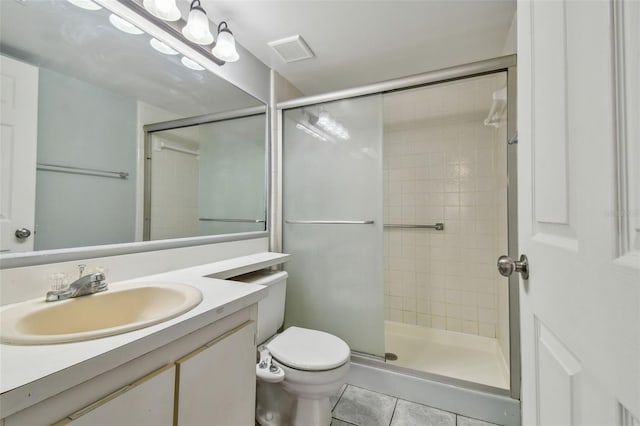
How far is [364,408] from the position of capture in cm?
148

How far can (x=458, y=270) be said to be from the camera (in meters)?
2.30

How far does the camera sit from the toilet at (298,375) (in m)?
1.17

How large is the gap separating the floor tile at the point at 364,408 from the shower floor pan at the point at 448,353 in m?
0.28

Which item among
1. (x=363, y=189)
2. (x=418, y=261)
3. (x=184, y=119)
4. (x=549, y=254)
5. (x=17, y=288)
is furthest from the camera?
(x=418, y=261)

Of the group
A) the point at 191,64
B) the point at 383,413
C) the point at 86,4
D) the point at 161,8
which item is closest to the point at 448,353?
the point at 383,413

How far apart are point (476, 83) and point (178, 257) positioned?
2.52 metres

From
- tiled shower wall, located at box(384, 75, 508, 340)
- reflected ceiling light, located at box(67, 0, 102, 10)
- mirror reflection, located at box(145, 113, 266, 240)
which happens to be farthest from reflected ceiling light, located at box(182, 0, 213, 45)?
tiled shower wall, located at box(384, 75, 508, 340)

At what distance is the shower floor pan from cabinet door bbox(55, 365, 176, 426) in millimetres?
1534

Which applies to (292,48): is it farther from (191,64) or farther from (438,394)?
(438,394)

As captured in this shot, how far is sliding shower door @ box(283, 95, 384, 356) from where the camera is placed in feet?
5.72

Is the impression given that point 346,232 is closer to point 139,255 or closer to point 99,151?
point 139,255

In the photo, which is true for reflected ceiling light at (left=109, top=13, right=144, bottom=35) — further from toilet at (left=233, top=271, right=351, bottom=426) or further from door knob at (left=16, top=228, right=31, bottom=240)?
toilet at (left=233, top=271, right=351, bottom=426)

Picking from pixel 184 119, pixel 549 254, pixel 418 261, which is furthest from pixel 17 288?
pixel 418 261

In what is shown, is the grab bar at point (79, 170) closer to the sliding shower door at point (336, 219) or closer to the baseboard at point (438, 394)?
the sliding shower door at point (336, 219)
